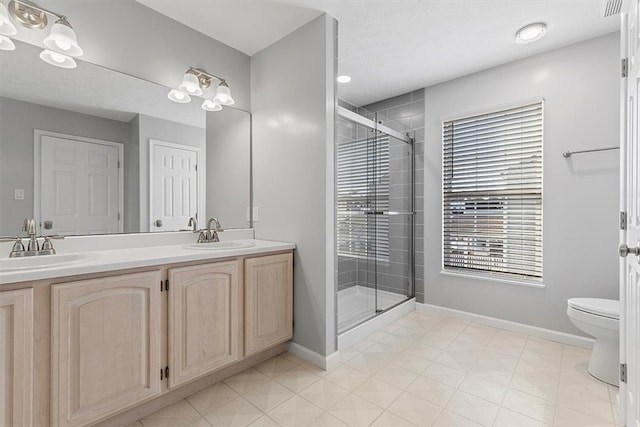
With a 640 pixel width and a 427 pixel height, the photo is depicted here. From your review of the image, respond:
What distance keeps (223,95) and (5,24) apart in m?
1.20

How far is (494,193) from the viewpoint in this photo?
113 inches

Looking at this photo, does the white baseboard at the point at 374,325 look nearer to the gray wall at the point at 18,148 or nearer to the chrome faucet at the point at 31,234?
the chrome faucet at the point at 31,234

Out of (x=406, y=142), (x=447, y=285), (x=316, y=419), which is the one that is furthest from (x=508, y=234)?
(x=316, y=419)

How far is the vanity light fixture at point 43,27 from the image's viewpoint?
1569 mm

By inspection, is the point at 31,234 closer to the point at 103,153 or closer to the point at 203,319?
the point at 103,153

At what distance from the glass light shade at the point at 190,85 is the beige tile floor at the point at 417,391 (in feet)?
6.66

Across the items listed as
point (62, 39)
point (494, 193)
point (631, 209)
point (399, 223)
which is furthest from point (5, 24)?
point (494, 193)

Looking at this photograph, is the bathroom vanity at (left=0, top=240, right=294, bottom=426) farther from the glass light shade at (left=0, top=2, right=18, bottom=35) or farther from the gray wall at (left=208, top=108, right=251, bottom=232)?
the glass light shade at (left=0, top=2, right=18, bottom=35)

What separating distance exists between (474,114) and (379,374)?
2.46 meters

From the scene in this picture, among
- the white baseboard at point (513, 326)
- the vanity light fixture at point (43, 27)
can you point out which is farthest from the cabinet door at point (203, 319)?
the white baseboard at point (513, 326)

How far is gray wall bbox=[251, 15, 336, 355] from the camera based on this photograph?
7.07 feet

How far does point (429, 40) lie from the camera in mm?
2430

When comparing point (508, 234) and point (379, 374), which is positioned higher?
point (508, 234)

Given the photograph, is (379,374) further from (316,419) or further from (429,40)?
(429,40)
